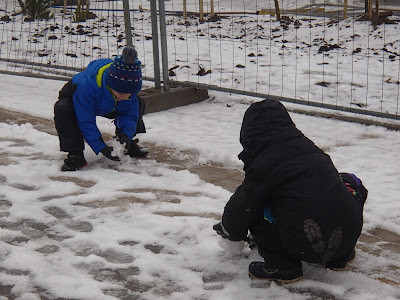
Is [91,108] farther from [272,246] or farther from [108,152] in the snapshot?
[272,246]

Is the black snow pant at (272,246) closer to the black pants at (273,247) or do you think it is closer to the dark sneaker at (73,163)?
the black pants at (273,247)

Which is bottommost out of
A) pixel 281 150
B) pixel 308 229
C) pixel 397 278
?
pixel 397 278

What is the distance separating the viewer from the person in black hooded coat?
290cm

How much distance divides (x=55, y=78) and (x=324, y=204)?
581cm

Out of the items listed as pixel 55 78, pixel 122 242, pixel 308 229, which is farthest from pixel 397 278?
pixel 55 78

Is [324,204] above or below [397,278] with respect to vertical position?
above

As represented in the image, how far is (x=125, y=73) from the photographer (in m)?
4.54

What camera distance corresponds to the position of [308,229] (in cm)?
291

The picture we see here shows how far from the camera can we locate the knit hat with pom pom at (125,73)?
Result: 4520 mm

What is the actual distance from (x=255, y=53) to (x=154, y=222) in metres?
6.04

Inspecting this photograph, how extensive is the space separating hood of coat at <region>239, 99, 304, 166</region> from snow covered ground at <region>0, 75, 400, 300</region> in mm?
664

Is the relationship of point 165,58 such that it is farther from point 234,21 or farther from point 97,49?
point 234,21

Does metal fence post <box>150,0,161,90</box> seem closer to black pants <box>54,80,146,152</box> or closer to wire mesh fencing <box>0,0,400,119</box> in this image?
wire mesh fencing <box>0,0,400,119</box>

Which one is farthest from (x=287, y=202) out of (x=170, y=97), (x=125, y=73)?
(x=170, y=97)
